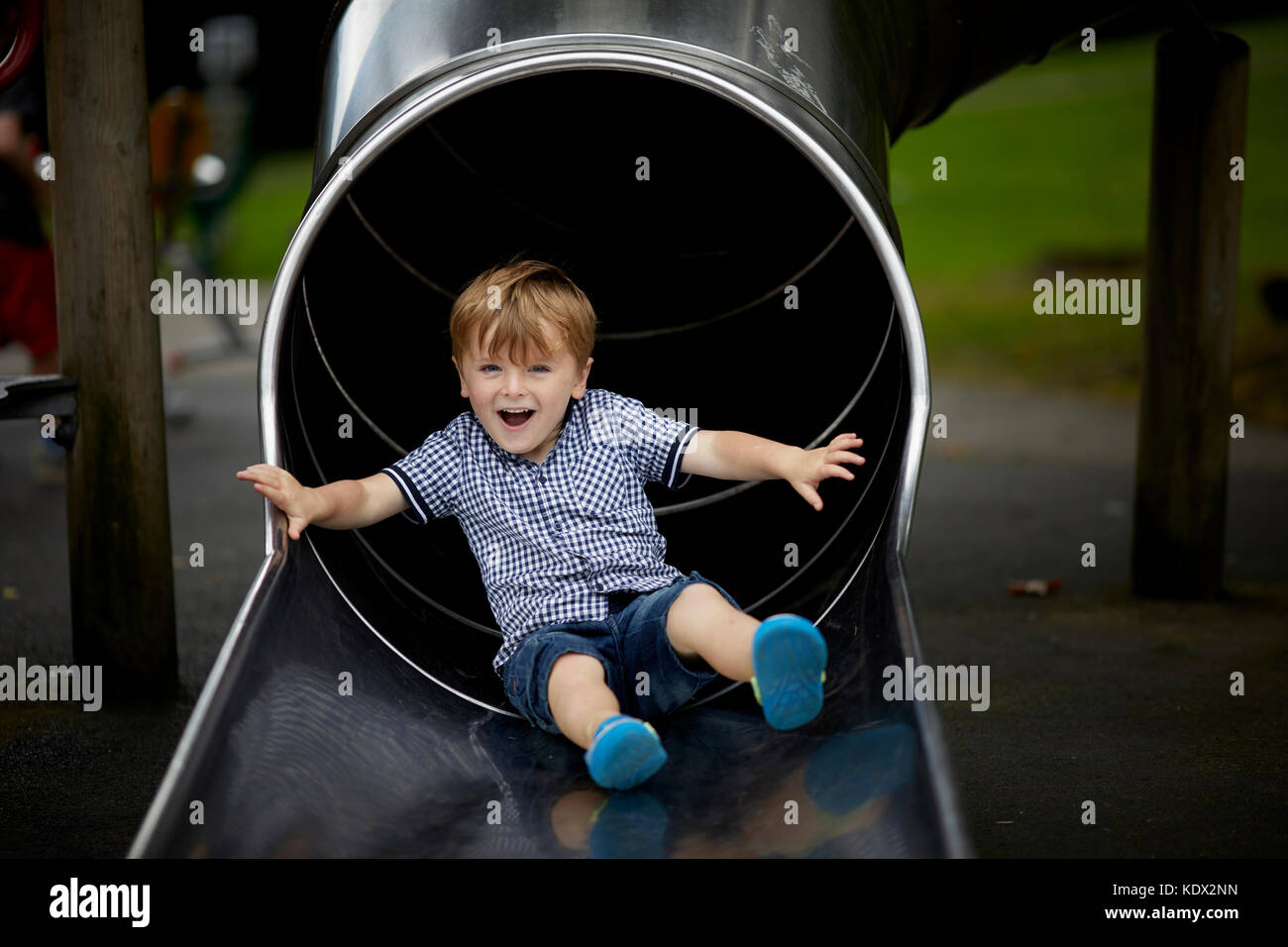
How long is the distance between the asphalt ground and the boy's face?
86 centimetres

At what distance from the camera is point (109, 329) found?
3.28 metres

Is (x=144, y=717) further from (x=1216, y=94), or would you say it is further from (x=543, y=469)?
(x=1216, y=94)

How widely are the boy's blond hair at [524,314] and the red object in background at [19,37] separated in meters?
1.31

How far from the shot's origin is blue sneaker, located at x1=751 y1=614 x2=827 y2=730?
2.30 metres

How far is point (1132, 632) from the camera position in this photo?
3965 millimetres

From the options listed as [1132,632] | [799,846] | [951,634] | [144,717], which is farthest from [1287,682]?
[144,717]

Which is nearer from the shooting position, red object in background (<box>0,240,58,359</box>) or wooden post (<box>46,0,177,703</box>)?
wooden post (<box>46,0,177,703</box>)

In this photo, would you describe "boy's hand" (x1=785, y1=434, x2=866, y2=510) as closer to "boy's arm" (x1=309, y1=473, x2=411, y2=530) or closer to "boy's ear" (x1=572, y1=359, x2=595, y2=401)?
"boy's ear" (x1=572, y1=359, x2=595, y2=401)

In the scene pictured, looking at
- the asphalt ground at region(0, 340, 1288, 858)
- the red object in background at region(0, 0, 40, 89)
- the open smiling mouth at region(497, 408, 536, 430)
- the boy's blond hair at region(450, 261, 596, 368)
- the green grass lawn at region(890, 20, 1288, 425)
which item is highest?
the green grass lawn at region(890, 20, 1288, 425)

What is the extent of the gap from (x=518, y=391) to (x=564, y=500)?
0.83ft

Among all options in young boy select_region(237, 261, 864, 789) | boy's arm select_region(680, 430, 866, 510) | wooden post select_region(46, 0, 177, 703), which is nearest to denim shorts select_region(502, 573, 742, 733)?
young boy select_region(237, 261, 864, 789)

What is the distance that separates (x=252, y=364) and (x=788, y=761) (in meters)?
7.24

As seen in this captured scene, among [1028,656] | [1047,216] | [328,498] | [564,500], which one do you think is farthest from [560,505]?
[1047,216]

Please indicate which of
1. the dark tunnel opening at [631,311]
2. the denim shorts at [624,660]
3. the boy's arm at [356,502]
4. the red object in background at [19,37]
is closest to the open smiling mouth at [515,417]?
Result: the boy's arm at [356,502]
